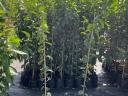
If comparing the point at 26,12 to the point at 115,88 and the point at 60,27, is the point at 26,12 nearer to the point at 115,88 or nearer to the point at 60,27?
the point at 60,27

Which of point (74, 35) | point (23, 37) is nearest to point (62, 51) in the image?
point (74, 35)

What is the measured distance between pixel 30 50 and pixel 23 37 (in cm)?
48

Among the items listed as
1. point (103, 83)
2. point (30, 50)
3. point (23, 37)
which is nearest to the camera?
point (30, 50)

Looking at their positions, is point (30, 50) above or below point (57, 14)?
below

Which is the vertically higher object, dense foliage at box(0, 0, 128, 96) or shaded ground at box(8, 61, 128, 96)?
dense foliage at box(0, 0, 128, 96)

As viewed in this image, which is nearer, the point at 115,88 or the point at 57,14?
the point at 57,14

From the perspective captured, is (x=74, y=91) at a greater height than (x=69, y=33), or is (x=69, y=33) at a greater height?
(x=69, y=33)

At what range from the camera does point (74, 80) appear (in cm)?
623

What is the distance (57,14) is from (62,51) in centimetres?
66

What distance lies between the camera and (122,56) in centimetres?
607

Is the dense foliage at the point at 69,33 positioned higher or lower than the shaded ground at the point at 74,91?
higher

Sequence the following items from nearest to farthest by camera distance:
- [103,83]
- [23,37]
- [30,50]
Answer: [30,50]
[23,37]
[103,83]

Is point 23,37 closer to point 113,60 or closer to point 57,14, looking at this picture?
point 57,14

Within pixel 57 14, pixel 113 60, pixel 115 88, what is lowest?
pixel 115 88
